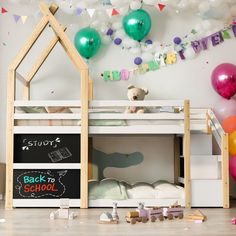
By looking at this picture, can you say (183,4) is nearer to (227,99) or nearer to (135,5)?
(135,5)

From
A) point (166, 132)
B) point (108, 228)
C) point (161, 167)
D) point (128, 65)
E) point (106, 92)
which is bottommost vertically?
point (108, 228)

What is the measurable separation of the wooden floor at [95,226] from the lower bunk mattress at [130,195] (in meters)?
0.27

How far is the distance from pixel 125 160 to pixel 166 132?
2.82 feet

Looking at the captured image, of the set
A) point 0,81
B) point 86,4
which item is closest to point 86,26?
point 86,4

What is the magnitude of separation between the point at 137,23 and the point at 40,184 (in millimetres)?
1599

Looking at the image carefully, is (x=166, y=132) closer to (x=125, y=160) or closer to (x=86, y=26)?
(x=125, y=160)

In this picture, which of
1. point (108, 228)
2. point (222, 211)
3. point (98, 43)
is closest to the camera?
point (108, 228)

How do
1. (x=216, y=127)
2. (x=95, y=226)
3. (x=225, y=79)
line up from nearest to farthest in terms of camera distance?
(x=95, y=226) → (x=216, y=127) → (x=225, y=79)

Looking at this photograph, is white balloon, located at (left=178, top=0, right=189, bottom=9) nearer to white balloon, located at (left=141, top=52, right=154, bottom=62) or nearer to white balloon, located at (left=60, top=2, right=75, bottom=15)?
white balloon, located at (left=141, top=52, right=154, bottom=62)

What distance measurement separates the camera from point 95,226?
2.45 meters

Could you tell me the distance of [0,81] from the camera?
4039 millimetres

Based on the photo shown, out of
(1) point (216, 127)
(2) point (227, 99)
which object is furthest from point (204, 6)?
(1) point (216, 127)

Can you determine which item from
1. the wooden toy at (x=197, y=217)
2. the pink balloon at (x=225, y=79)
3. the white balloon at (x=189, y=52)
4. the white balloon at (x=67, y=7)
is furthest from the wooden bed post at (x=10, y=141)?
the pink balloon at (x=225, y=79)

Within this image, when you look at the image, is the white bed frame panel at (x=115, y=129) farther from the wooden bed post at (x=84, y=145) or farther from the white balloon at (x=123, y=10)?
the white balloon at (x=123, y=10)
